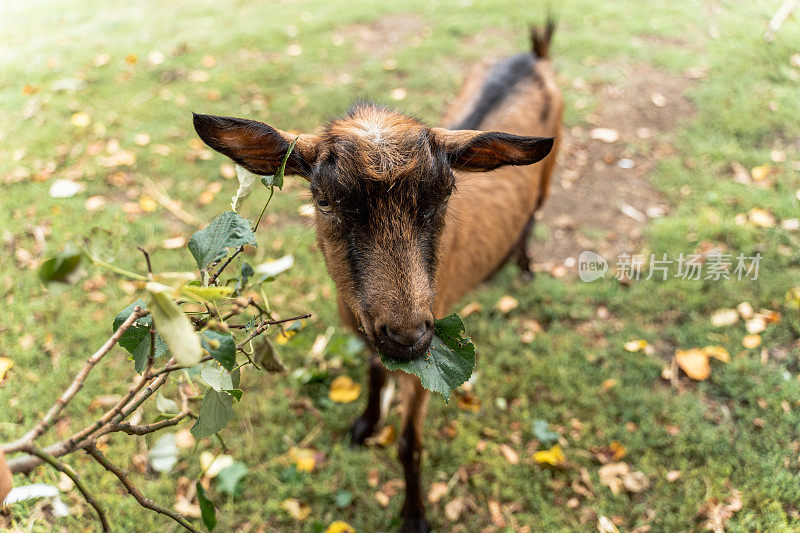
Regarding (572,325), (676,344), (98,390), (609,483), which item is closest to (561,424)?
(609,483)

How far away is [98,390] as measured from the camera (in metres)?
3.91

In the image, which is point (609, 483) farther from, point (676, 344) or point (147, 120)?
point (147, 120)

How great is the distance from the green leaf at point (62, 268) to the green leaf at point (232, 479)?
2684mm

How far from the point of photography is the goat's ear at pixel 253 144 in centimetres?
200

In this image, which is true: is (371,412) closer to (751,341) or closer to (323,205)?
(323,205)

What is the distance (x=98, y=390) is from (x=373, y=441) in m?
2.21

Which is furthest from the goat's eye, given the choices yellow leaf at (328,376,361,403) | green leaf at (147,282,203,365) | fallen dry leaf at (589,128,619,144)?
fallen dry leaf at (589,128,619,144)

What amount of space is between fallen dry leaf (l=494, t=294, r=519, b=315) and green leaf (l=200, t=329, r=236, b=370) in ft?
11.6

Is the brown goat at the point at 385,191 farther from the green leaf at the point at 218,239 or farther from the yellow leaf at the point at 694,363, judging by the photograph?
the yellow leaf at the point at 694,363

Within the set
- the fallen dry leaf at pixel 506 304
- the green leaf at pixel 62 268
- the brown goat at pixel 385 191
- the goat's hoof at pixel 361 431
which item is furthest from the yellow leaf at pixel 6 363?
the fallen dry leaf at pixel 506 304

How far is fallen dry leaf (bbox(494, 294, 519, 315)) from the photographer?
4605mm

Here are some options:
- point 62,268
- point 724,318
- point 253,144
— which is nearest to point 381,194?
point 253,144

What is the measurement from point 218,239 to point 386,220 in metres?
0.72

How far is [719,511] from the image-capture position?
3.16 metres
